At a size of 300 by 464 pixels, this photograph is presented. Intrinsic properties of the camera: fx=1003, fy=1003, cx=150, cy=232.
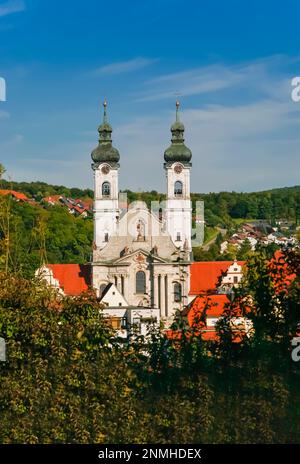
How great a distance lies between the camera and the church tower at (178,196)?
202 ft

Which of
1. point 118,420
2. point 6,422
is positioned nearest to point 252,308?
point 118,420

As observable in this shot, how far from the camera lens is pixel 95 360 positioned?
1362 centimetres

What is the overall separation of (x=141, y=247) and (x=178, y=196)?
16.1 feet

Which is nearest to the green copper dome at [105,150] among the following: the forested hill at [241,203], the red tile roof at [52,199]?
the forested hill at [241,203]

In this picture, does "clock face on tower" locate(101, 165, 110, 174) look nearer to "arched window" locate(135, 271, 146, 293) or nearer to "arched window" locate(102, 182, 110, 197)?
"arched window" locate(102, 182, 110, 197)

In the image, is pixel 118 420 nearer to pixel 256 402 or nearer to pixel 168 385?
pixel 168 385

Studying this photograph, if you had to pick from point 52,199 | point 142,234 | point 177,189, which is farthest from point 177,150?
point 52,199

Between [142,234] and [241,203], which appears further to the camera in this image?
[241,203]

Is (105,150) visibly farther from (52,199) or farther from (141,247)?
(52,199)

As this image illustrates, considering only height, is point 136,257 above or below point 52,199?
below

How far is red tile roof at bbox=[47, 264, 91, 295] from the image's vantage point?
59.0 meters

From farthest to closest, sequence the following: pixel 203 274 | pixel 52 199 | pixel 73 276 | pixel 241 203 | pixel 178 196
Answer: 1. pixel 52 199
2. pixel 241 203
3. pixel 178 196
4. pixel 73 276
5. pixel 203 274

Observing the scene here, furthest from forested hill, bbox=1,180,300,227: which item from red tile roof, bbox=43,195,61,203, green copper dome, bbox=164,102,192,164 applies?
green copper dome, bbox=164,102,192,164

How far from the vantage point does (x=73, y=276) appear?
60.0 meters
